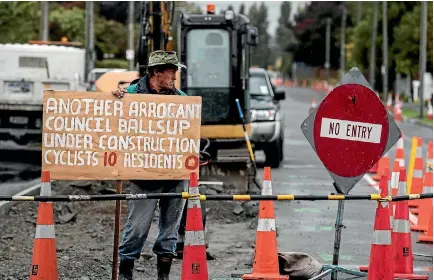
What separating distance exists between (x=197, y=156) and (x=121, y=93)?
734 mm

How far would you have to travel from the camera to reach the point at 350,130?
9109mm

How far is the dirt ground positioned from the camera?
1031 centimetres

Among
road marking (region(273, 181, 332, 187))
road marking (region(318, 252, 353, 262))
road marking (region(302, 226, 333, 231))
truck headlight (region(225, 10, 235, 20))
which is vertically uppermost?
truck headlight (region(225, 10, 235, 20))

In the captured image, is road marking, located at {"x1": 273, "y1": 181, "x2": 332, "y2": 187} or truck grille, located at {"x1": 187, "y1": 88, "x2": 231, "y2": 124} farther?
truck grille, located at {"x1": 187, "y1": 88, "x2": 231, "y2": 124}

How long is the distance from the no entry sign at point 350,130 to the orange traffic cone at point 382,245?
257 millimetres

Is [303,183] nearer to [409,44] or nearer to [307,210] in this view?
[307,210]

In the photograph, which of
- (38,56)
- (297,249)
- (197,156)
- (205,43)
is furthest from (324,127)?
(38,56)

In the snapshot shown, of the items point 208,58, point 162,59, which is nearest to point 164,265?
point 162,59

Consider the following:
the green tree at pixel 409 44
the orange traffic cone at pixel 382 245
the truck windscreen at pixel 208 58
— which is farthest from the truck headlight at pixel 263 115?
the green tree at pixel 409 44

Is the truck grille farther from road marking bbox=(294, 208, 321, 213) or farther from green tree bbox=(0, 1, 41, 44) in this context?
green tree bbox=(0, 1, 41, 44)

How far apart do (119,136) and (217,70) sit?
40.4 feet

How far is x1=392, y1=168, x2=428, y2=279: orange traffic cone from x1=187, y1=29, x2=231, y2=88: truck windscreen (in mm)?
10780

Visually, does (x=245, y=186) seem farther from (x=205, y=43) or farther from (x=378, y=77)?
(x=378, y=77)

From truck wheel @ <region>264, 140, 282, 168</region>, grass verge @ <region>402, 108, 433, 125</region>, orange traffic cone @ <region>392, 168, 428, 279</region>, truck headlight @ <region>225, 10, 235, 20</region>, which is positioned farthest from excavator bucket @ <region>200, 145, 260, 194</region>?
grass verge @ <region>402, 108, 433, 125</region>
